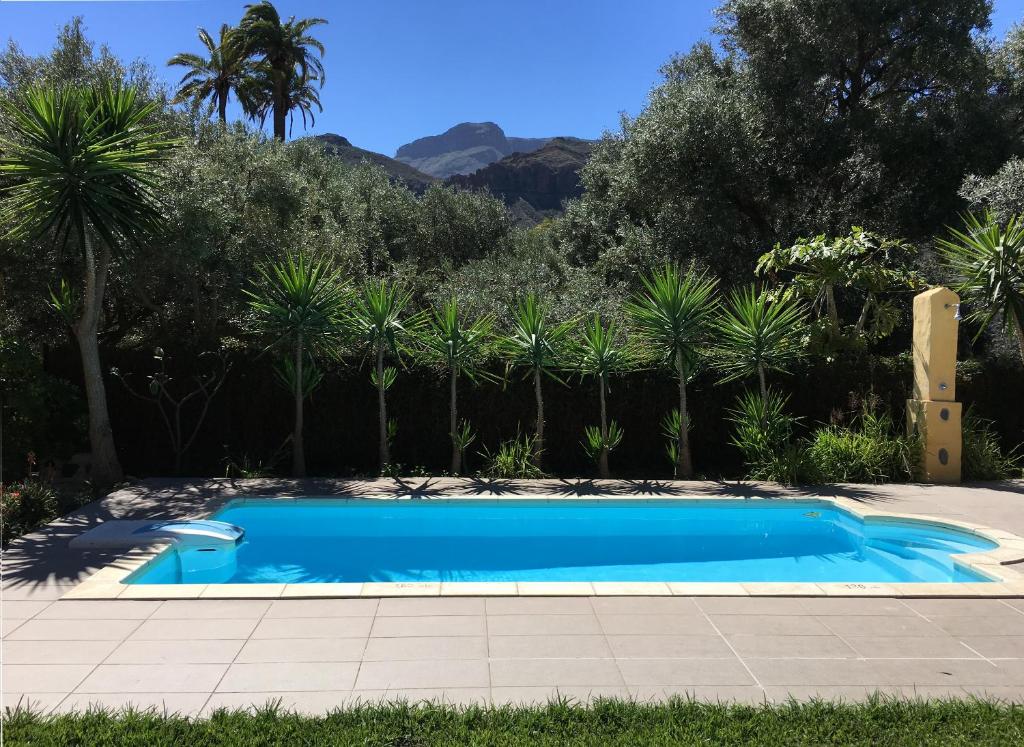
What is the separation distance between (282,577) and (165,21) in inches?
206

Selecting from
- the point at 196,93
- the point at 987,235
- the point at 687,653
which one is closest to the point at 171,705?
the point at 687,653

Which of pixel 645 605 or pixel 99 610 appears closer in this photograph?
pixel 99 610

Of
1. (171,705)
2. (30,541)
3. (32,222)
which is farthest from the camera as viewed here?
(32,222)

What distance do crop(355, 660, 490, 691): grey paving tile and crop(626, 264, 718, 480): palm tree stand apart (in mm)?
6740

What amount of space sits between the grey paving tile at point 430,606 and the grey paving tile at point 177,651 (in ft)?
3.27

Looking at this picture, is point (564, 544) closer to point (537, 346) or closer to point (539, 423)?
point (539, 423)

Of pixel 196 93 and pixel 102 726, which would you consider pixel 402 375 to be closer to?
pixel 102 726

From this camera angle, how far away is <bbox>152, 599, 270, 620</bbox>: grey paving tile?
477cm

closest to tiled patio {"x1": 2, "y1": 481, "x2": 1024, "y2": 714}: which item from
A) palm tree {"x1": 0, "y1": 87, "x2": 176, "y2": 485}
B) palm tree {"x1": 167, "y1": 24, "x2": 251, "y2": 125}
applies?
palm tree {"x1": 0, "y1": 87, "x2": 176, "y2": 485}

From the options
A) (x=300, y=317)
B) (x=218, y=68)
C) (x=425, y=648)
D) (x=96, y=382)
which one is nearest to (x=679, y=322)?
(x=300, y=317)

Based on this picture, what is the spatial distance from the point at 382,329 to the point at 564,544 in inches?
155

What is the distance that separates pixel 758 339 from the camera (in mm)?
10125

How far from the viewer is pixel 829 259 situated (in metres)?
10.5

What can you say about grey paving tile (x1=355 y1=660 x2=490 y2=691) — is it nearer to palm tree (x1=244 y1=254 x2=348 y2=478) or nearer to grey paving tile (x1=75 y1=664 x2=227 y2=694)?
grey paving tile (x1=75 y1=664 x2=227 y2=694)
